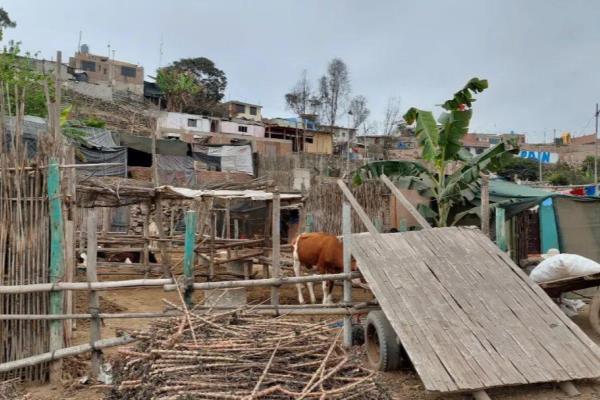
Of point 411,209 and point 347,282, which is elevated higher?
point 411,209

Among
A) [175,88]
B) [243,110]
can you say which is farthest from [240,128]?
[243,110]

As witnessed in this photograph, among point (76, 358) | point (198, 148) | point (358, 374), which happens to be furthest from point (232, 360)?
point (198, 148)

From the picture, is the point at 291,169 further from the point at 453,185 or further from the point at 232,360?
the point at 232,360

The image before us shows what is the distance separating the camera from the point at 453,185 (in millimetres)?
9805

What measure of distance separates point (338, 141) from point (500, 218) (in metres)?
40.4

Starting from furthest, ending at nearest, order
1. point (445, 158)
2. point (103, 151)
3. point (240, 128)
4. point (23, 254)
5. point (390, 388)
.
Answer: point (240, 128) < point (103, 151) < point (445, 158) < point (23, 254) < point (390, 388)

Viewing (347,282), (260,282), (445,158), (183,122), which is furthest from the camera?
(183,122)

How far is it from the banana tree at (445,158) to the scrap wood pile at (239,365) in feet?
19.8

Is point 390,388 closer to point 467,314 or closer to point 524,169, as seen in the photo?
point 467,314

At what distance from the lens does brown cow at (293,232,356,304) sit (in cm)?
938

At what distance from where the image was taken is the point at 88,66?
4950 cm

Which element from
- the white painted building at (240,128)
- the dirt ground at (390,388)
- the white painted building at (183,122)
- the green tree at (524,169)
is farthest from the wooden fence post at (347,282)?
the green tree at (524,169)

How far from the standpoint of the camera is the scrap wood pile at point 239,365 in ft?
12.0

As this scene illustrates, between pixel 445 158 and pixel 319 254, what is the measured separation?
9.39 feet
